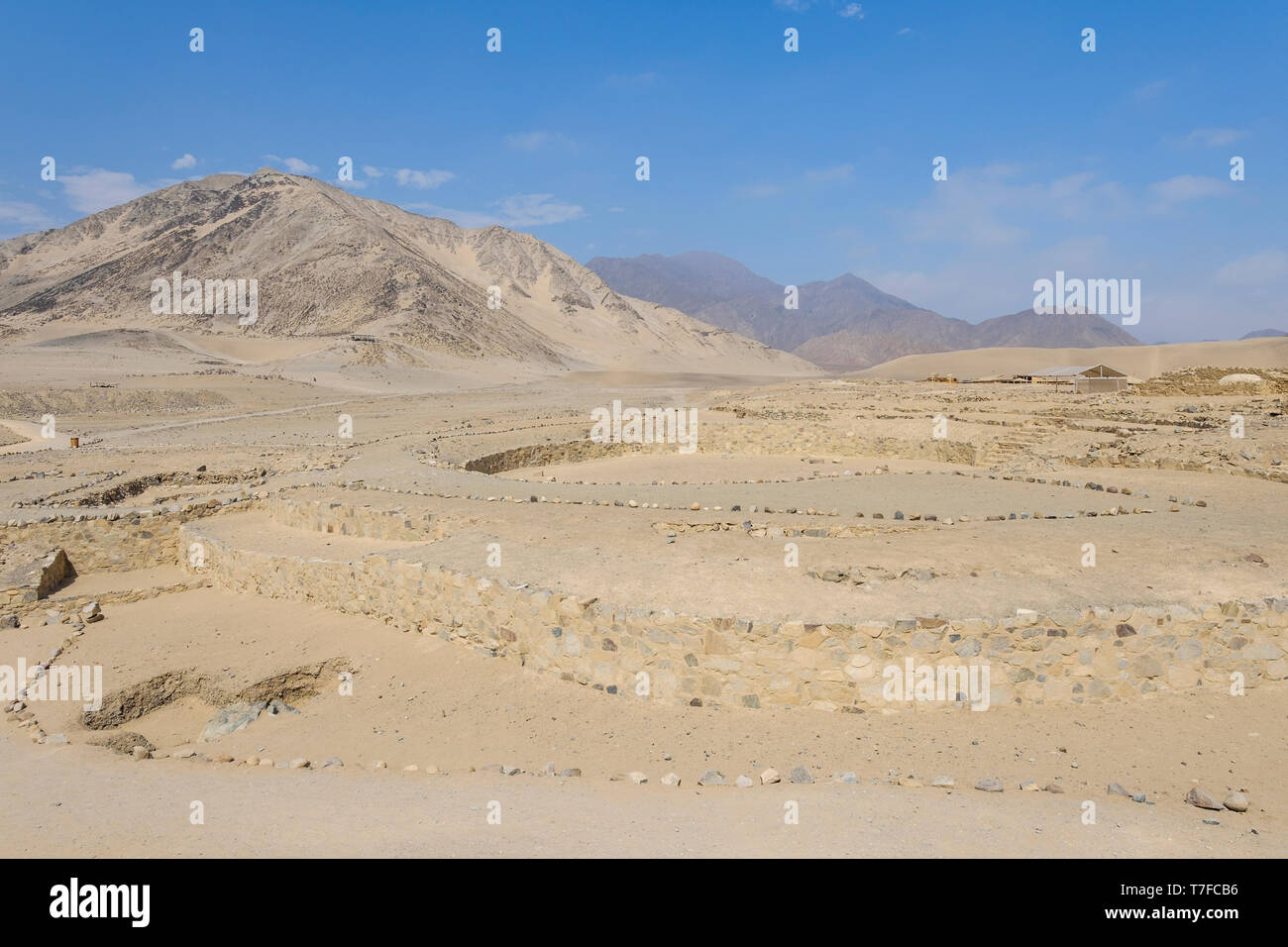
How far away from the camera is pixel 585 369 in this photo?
288 feet

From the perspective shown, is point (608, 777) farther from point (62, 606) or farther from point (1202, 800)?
point (62, 606)

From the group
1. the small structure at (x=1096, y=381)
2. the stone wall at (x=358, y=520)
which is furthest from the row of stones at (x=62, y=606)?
the small structure at (x=1096, y=381)

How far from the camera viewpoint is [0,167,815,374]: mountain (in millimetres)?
77750

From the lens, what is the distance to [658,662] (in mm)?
6820

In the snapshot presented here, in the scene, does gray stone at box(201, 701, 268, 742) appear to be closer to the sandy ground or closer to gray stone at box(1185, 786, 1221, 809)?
the sandy ground

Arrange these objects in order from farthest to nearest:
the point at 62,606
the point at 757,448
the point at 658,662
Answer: the point at 757,448
the point at 62,606
the point at 658,662

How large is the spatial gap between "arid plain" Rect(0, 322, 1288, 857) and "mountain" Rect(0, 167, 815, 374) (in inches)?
2487

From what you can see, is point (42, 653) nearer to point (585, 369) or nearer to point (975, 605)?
point (975, 605)

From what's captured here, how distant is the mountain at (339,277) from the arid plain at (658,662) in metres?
63.2

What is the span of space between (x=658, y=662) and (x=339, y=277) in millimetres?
85517

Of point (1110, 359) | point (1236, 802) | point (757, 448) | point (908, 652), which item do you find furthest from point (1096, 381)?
point (1110, 359)

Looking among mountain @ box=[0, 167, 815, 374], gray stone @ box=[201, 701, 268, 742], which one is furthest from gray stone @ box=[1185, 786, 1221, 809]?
mountain @ box=[0, 167, 815, 374]

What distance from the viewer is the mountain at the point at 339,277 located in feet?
255
